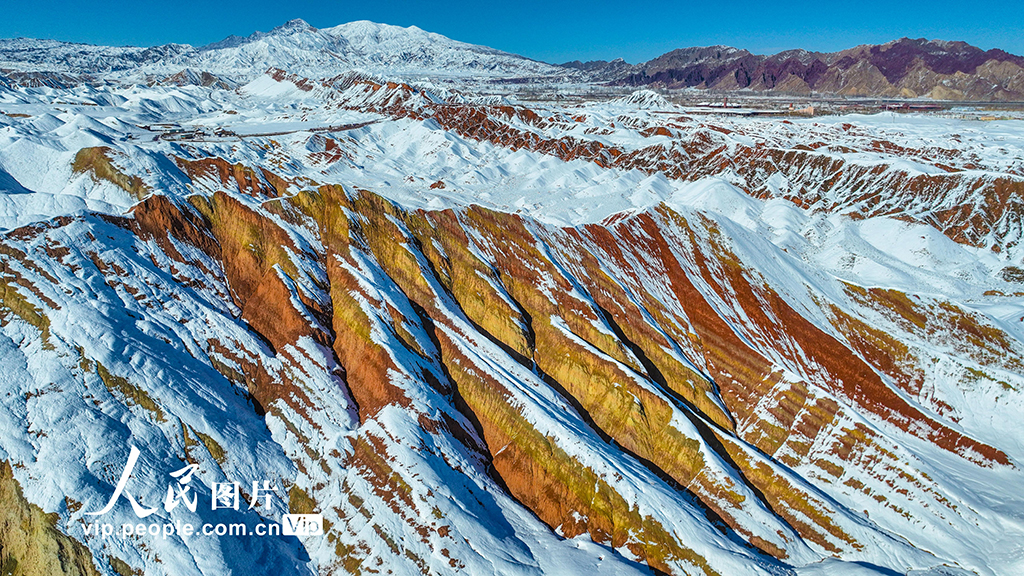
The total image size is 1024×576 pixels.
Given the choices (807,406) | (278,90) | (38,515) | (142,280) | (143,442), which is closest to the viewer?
(38,515)

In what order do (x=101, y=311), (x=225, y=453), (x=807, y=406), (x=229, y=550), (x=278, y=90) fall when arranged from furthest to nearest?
(x=278, y=90)
(x=807, y=406)
(x=101, y=311)
(x=225, y=453)
(x=229, y=550)

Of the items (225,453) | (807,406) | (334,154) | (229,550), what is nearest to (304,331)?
(225,453)

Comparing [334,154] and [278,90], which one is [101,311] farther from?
[278,90]

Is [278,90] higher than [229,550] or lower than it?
higher

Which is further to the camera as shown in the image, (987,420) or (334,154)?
(334,154)

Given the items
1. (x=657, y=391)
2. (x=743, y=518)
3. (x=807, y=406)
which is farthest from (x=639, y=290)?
(x=743, y=518)

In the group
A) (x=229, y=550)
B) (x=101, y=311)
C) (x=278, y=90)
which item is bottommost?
(x=229, y=550)

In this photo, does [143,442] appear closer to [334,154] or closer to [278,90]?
[334,154]
